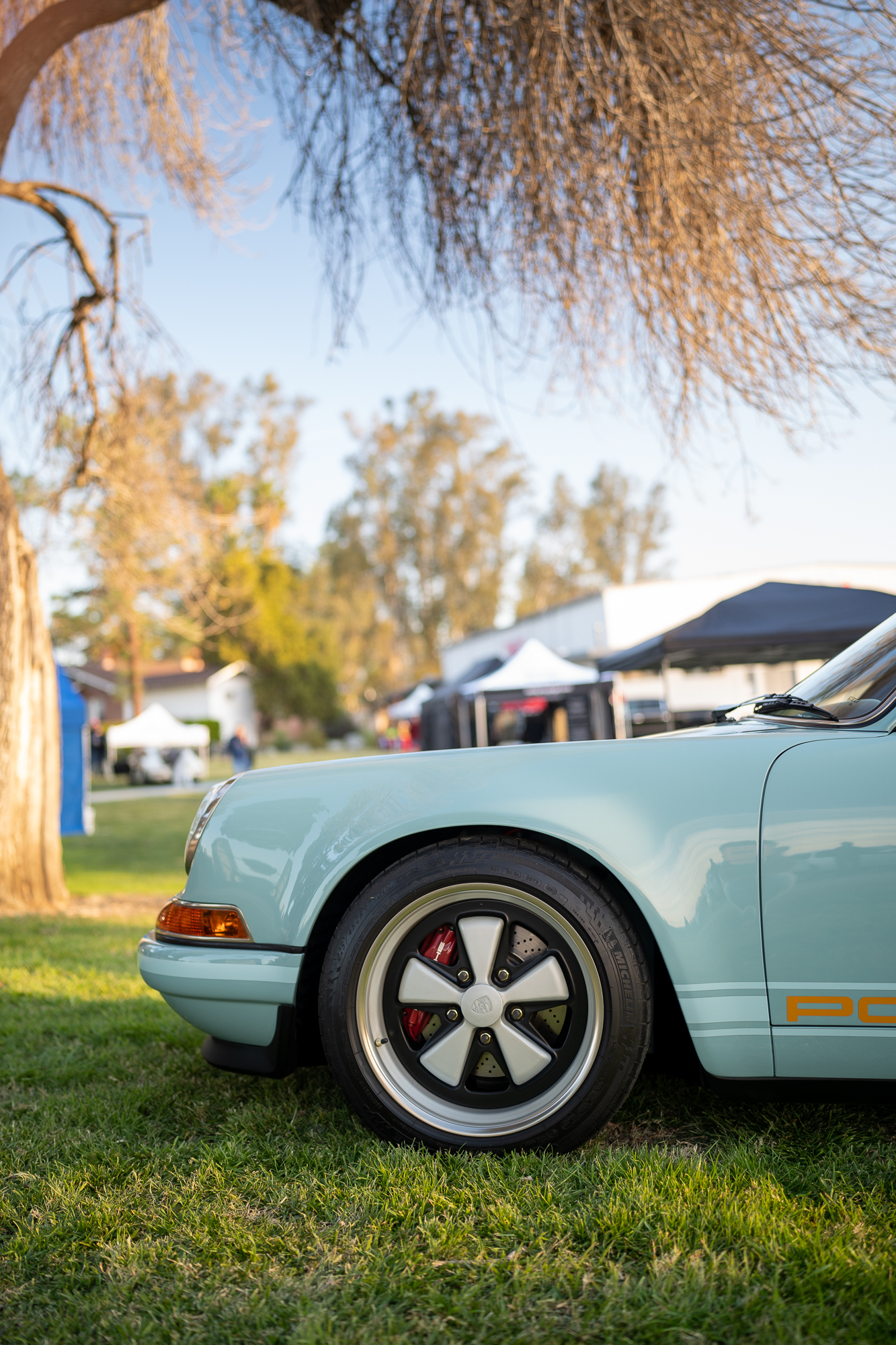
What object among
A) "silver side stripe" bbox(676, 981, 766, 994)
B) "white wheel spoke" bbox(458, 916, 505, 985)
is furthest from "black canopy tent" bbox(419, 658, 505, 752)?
"silver side stripe" bbox(676, 981, 766, 994)

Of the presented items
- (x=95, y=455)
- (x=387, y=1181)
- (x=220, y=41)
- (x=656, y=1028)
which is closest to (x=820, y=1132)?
(x=656, y=1028)

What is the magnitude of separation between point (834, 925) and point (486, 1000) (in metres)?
0.81

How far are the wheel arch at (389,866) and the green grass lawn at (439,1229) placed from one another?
328mm

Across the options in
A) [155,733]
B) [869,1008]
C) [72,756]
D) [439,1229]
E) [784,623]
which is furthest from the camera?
[155,733]

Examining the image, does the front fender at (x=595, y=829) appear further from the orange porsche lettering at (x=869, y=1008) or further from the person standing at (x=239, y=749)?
the person standing at (x=239, y=749)

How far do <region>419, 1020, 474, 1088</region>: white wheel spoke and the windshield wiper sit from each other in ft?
3.84

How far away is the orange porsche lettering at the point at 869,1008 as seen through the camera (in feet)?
6.84

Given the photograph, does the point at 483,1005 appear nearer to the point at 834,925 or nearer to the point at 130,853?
the point at 834,925

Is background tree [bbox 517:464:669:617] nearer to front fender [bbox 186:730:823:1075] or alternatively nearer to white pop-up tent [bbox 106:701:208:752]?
white pop-up tent [bbox 106:701:208:752]

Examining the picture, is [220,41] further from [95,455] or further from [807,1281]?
[807,1281]

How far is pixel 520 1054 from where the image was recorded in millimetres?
2283

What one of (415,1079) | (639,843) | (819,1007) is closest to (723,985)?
(819,1007)

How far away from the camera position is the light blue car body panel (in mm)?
2141

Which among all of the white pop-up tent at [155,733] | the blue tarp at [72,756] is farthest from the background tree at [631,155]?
the white pop-up tent at [155,733]
